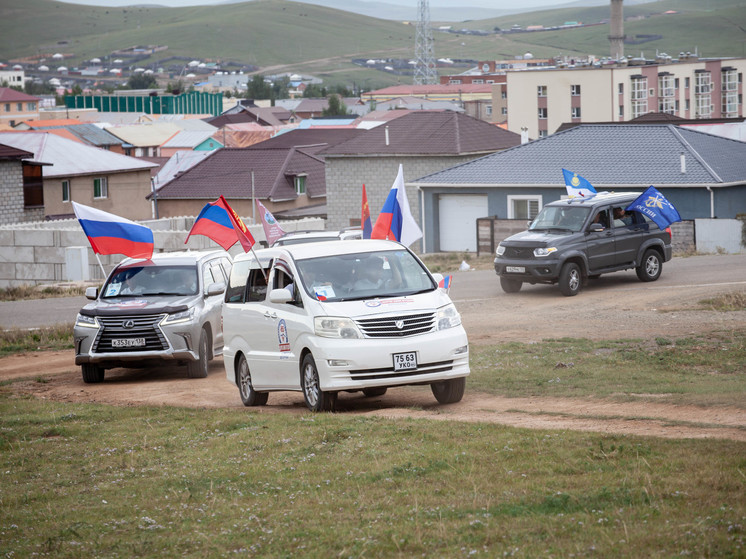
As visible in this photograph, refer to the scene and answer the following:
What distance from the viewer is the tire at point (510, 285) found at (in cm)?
2491

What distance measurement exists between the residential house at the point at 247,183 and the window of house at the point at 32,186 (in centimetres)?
677

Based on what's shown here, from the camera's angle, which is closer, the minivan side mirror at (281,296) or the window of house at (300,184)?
the minivan side mirror at (281,296)

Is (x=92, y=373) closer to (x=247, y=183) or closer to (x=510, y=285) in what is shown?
(x=510, y=285)

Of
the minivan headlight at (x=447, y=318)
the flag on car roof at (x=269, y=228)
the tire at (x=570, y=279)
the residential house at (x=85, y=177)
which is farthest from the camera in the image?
the residential house at (x=85, y=177)

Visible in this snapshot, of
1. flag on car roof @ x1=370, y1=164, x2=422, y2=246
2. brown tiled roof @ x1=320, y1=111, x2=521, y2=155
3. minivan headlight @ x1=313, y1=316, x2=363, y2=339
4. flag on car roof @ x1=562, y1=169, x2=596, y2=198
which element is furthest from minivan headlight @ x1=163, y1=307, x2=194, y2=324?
brown tiled roof @ x1=320, y1=111, x2=521, y2=155

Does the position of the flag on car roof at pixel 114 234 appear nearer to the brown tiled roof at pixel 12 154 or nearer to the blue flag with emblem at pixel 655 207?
the blue flag with emblem at pixel 655 207

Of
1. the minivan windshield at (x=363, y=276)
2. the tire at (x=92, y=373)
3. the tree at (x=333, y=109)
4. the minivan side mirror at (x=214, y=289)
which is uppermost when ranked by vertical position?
the tree at (x=333, y=109)

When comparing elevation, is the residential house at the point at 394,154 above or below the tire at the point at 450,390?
above

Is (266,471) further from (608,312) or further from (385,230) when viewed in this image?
(608,312)

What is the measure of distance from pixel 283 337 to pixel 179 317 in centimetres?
432

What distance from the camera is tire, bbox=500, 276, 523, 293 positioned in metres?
24.9

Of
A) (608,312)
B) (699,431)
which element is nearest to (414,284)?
(699,431)

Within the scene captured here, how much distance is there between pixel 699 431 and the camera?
9.23 meters

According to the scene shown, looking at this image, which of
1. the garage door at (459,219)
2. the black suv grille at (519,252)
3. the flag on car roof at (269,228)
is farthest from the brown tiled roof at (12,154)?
the black suv grille at (519,252)
